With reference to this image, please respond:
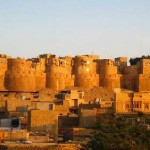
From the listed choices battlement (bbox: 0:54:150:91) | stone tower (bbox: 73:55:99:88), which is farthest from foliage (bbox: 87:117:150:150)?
stone tower (bbox: 73:55:99:88)

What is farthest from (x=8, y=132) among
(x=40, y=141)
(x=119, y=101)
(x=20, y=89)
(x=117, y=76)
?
(x=117, y=76)

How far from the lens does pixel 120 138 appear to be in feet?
47.8

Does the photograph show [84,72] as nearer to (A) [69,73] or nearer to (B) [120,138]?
(A) [69,73]

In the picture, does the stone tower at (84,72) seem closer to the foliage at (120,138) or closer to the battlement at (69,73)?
the battlement at (69,73)

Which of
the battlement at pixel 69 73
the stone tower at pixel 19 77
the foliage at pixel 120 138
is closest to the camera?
the foliage at pixel 120 138

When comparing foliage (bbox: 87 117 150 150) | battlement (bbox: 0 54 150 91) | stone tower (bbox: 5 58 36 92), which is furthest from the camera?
battlement (bbox: 0 54 150 91)

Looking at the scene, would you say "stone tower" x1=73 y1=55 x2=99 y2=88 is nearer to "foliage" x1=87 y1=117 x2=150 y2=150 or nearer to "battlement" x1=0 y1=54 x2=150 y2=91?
"battlement" x1=0 y1=54 x2=150 y2=91

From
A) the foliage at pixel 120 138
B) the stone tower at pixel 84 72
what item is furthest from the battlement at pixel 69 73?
the foliage at pixel 120 138

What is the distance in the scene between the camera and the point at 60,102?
1019 inches

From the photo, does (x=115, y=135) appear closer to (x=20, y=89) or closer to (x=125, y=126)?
(x=125, y=126)

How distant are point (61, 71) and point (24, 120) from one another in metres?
19.5

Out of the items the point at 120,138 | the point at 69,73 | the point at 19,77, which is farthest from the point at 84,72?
the point at 120,138

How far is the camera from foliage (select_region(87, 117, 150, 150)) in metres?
14.3

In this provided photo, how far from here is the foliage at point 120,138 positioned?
14328 millimetres
